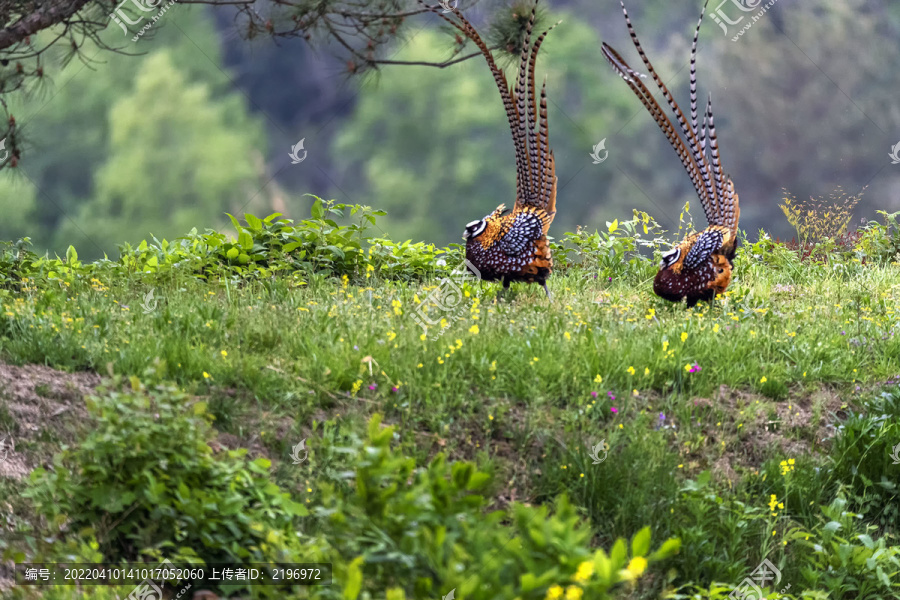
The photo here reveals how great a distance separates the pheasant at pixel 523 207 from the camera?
6.03 m

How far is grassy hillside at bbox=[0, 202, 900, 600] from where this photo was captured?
2.07 m

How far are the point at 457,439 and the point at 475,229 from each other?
8.40 ft

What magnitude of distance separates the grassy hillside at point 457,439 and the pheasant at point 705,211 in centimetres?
27

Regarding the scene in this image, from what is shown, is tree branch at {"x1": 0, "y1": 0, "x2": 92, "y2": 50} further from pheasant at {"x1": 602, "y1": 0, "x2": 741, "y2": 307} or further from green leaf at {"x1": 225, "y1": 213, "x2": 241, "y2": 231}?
pheasant at {"x1": 602, "y1": 0, "x2": 741, "y2": 307}

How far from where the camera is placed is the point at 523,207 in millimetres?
6227

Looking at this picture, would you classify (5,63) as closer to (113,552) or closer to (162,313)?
(162,313)

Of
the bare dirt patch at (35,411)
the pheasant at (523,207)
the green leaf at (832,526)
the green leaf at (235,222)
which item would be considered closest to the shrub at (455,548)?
the green leaf at (832,526)

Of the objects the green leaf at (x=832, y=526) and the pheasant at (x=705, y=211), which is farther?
the pheasant at (x=705, y=211)

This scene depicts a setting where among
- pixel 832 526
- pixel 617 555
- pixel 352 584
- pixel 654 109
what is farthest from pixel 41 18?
pixel 832 526

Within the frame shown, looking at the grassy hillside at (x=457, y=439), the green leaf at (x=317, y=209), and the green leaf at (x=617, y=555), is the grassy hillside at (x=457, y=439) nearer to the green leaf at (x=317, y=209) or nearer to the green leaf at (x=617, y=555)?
the green leaf at (x=617, y=555)

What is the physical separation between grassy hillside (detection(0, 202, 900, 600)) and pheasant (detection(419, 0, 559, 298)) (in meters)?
0.31

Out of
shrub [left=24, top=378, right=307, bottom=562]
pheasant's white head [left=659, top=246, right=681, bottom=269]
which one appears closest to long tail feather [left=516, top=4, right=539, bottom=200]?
pheasant's white head [left=659, top=246, right=681, bottom=269]

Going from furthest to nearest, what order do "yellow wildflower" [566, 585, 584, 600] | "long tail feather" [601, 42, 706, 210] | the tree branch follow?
"long tail feather" [601, 42, 706, 210] < the tree branch < "yellow wildflower" [566, 585, 584, 600]

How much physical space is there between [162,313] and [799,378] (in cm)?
427
